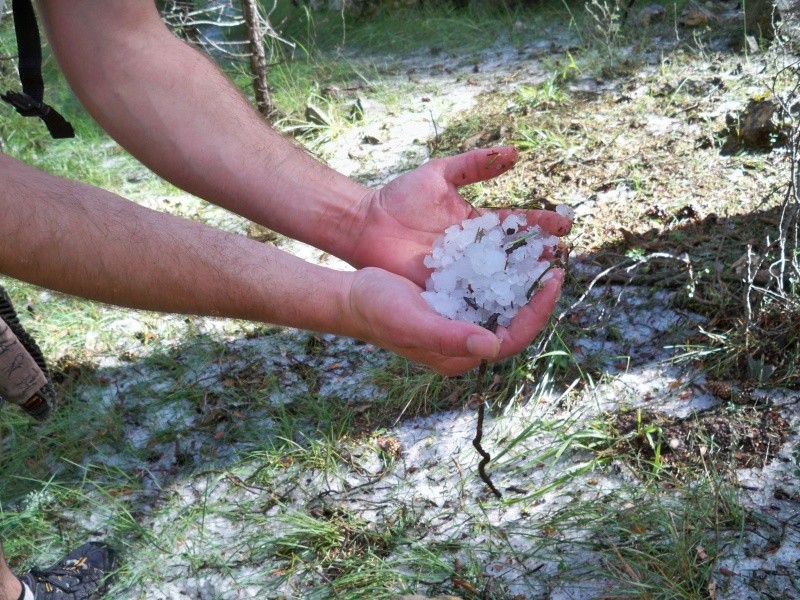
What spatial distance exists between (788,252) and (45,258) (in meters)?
2.51

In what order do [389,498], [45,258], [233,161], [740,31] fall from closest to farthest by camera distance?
1. [45,258]
2. [233,161]
3. [389,498]
4. [740,31]

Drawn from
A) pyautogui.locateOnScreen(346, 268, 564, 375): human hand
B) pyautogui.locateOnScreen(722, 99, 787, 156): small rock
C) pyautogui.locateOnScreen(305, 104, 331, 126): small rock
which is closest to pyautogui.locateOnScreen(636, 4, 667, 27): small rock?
pyautogui.locateOnScreen(722, 99, 787, 156): small rock

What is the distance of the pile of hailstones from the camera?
6.57 ft

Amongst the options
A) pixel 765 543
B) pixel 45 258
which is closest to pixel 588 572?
pixel 765 543

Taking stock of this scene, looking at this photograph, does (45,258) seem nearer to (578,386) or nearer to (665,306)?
(578,386)

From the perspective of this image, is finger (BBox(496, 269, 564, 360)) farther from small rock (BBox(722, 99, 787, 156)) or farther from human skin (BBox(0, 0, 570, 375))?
small rock (BBox(722, 99, 787, 156))

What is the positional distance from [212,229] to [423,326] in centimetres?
60

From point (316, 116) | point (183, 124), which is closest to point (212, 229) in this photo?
point (183, 124)

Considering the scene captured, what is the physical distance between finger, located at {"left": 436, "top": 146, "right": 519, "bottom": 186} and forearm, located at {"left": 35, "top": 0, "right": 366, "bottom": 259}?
0.30 m

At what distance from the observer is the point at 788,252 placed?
281cm

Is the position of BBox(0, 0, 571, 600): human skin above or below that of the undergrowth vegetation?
above

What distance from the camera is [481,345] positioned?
63.1 inches

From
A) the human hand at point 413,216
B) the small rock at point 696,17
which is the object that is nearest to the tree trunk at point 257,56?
the human hand at point 413,216

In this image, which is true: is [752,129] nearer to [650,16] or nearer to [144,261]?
[650,16]
